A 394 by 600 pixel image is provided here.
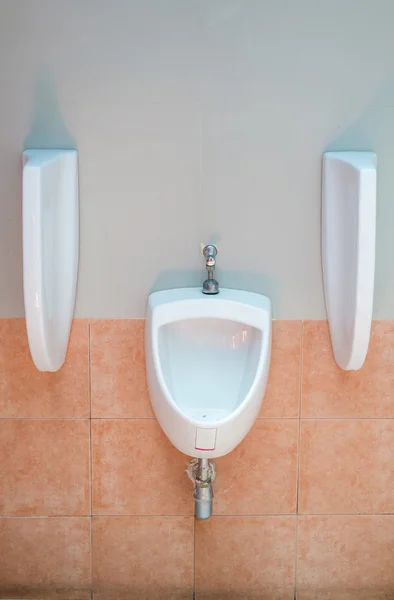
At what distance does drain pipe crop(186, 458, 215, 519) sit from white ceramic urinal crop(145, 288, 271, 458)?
0.58 ft

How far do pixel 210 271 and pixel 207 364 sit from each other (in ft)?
0.86

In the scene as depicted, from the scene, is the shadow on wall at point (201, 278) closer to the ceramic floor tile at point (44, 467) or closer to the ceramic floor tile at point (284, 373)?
the ceramic floor tile at point (284, 373)

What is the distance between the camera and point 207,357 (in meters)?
2.11

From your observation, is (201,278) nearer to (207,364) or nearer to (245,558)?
(207,364)

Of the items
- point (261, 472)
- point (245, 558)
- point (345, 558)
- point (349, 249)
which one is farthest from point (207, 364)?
point (345, 558)

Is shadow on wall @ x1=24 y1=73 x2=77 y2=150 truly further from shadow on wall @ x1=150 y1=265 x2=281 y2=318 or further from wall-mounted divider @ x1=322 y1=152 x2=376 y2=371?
wall-mounted divider @ x1=322 y1=152 x2=376 y2=371

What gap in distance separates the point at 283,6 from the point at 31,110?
732 millimetres

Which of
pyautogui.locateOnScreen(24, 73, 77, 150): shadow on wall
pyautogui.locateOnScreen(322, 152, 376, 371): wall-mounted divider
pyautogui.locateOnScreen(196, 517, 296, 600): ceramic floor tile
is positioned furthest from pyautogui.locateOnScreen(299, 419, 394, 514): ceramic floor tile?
pyautogui.locateOnScreen(24, 73, 77, 150): shadow on wall

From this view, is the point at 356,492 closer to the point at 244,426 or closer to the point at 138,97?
the point at 244,426

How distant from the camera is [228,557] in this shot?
7.49ft

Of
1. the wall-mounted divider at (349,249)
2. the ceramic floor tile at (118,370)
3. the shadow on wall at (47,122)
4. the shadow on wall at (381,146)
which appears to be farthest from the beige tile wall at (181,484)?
the shadow on wall at (47,122)

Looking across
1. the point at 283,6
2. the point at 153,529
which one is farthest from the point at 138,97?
the point at 153,529

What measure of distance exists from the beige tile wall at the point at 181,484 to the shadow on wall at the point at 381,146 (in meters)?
0.23

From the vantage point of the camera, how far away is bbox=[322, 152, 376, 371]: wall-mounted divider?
6.26 feet
